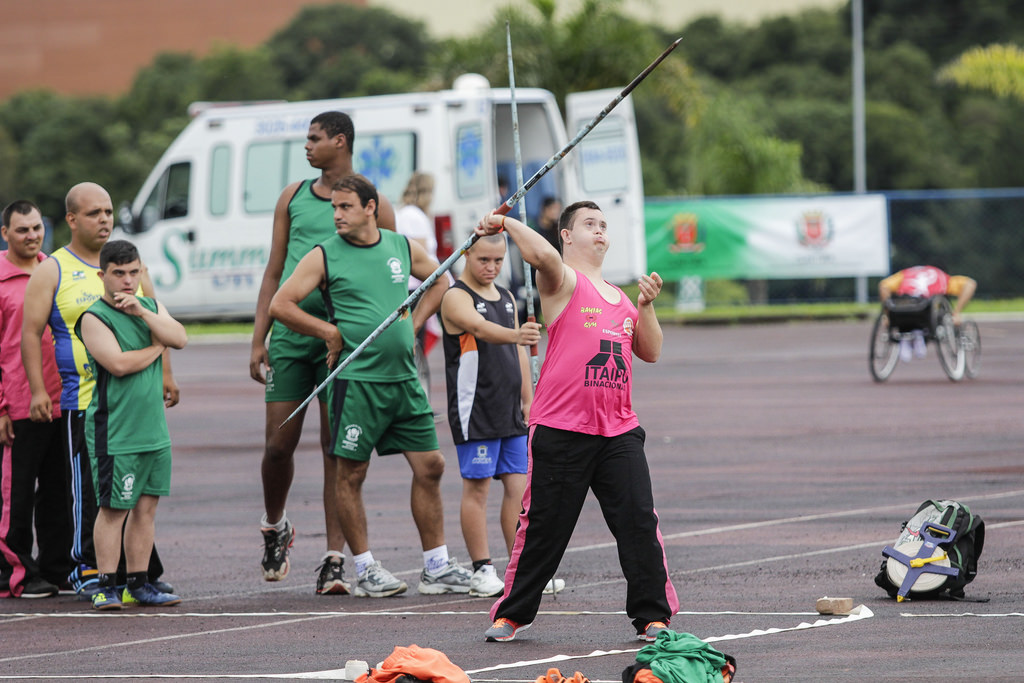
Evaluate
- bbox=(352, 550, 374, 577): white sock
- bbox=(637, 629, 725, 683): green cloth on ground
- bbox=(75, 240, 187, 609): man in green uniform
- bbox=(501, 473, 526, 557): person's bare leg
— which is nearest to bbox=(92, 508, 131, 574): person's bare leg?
bbox=(75, 240, 187, 609): man in green uniform

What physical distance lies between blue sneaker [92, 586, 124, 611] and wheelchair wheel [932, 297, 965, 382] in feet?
38.2

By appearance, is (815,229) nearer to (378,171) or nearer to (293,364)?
(378,171)

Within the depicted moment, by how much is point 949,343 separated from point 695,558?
976cm

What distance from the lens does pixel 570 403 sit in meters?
6.17

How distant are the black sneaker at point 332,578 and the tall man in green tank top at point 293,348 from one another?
10 centimetres

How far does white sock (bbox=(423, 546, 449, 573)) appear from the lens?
7.38 metres

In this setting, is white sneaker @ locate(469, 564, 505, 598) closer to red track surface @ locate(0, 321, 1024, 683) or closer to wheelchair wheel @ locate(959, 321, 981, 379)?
red track surface @ locate(0, 321, 1024, 683)

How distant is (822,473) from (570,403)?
17.0 ft

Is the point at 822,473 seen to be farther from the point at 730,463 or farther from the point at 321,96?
the point at 321,96

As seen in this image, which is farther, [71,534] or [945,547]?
[71,534]

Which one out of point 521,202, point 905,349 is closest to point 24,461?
point 521,202

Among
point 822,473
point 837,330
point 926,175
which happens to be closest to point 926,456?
point 822,473

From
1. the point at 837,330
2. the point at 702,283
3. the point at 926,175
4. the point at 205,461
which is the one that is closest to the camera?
the point at 205,461

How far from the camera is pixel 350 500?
24.0 feet
